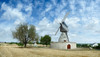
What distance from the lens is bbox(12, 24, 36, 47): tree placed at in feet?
161

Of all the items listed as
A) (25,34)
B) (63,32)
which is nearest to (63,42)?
(63,32)

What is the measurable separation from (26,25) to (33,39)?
7.26 meters

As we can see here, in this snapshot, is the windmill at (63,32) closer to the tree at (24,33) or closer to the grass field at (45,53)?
the tree at (24,33)

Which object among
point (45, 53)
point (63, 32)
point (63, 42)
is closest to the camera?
point (45, 53)

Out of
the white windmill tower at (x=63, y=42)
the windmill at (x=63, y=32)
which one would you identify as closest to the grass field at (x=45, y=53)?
the white windmill tower at (x=63, y=42)

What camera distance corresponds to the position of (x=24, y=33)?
50344 millimetres

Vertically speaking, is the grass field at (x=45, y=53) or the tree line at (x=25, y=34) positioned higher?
the tree line at (x=25, y=34)

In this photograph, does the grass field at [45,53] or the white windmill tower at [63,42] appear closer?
the grass field at [45,53]

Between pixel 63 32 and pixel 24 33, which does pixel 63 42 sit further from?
pixel 24 33

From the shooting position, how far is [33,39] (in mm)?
50562

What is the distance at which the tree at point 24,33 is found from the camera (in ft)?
161

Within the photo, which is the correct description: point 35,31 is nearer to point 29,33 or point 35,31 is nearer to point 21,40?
point 29,33

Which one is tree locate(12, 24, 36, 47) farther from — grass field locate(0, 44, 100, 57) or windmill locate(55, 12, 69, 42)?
grass field locate(0, 44, 100, 57)

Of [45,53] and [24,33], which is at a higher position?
[24,33]
